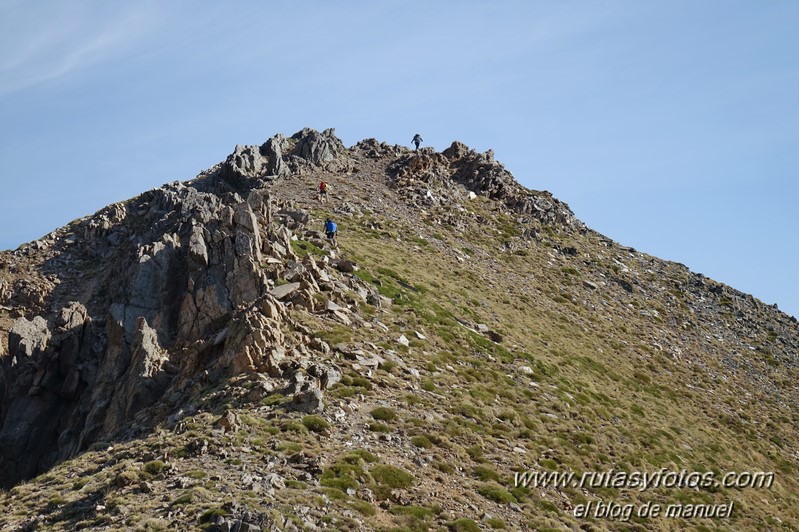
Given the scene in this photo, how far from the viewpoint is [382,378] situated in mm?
36250

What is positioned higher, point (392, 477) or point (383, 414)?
point (383, 414)

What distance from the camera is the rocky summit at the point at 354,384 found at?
26828 millimetres

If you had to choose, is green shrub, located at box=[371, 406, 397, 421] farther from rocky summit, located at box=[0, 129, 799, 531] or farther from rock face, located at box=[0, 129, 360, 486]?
rock face, located at box=[0, 129, 360, 486]

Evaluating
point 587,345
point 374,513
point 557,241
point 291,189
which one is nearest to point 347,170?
point 291,189

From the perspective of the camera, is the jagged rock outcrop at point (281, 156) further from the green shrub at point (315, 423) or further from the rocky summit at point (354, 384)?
the green shrub at point (315, 423)

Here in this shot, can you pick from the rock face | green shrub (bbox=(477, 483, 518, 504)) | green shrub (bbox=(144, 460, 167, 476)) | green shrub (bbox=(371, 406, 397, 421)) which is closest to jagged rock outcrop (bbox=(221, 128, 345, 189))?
the rock face

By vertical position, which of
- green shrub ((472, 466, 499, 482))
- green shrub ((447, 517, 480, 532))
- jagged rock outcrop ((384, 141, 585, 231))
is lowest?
green shrub ((447, 517, 480, 532))

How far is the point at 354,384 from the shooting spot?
34719 mm

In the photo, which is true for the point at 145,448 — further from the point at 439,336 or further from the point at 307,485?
the point at 439,336

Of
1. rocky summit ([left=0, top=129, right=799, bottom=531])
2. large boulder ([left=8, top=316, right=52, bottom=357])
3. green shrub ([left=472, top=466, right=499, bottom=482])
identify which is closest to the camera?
rocky summit ([left=0, top=129, right=799, bottom=531])

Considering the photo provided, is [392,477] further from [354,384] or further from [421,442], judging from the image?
[354,384]

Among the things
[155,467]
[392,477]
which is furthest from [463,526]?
[155,467]

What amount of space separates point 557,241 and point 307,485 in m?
67.1

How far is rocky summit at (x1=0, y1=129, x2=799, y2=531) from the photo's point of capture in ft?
88.0
